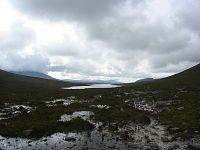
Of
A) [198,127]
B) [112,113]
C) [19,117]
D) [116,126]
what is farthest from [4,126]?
[198,127]

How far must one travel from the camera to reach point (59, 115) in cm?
4781

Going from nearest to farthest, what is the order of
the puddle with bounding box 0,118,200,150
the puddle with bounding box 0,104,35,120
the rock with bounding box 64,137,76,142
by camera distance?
the puddle with bounding box 0,118,200,150 < the rock with bounding box 64,137,76,142 < the puddle with bounding box 0,104,35,120

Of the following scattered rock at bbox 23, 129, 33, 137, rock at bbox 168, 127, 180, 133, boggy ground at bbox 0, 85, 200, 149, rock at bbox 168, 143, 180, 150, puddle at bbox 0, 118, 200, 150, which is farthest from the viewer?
rock at bbox 168, 127, 180, 133

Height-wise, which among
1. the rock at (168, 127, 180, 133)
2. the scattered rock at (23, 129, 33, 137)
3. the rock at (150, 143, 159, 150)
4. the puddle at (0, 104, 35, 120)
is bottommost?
the rock at (150, 143, 159, 150)

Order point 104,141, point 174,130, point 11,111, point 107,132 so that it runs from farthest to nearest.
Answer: point 11,111, point 174,130, point 107,132, point 104,141

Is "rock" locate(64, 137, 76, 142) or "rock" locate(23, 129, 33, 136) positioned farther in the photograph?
"rock" locate(23, 129, 33, 136)

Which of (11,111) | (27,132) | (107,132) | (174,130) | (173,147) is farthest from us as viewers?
(11,111)

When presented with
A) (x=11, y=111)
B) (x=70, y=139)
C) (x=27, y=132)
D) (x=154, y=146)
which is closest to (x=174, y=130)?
(x=154, y=146)

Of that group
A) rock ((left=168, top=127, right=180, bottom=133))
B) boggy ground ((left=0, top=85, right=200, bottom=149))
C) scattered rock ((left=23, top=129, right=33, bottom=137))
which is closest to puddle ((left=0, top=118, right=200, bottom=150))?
boggy ground ((left=0, top=85, right=200, bottom=149))

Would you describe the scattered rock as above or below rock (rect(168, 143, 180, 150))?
above

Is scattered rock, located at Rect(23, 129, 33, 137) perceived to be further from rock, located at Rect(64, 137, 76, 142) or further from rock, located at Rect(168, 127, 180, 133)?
rock, located at Rect(168, 127, 180, 133)

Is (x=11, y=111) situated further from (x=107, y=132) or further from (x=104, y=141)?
(x=104, y=141)

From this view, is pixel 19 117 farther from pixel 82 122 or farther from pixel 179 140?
pixel 179 140

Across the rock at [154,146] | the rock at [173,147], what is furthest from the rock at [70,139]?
the rock at [173,147]
